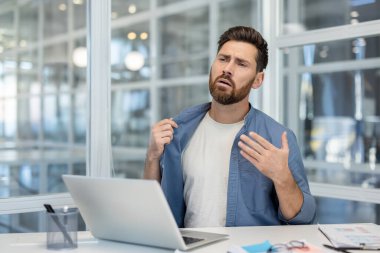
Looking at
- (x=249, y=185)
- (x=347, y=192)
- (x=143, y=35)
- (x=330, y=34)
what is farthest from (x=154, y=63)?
(x=249, y=185)

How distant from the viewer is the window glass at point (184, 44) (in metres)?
5.08

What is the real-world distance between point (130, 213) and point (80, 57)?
158 cm

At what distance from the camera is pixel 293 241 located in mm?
1306

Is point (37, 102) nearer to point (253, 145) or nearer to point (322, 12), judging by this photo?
point (253, 145)

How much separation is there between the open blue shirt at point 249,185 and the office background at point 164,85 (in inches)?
25.4

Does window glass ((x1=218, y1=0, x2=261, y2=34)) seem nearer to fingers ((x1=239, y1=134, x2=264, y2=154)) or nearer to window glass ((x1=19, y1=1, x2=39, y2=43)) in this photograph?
window glass ((x1=19, y1=1, x2=39, y2=43))

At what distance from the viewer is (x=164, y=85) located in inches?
207

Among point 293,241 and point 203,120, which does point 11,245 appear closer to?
point 293,241

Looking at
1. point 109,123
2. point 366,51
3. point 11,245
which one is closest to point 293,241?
point 11,245

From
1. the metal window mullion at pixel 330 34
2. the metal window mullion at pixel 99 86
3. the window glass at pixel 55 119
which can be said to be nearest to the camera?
the metal window mullion at pixel 330 34

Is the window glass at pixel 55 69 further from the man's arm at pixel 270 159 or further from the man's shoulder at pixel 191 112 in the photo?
the man's arm at pixel 270 159

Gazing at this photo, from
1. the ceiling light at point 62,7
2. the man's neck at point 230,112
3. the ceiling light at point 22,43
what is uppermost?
the ceiling light at point 62,7

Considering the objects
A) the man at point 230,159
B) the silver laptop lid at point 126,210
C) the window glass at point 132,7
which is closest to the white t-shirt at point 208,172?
the man at point 230,159

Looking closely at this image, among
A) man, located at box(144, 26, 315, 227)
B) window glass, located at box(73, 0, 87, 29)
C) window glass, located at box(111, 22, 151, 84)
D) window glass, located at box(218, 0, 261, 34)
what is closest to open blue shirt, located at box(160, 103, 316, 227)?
man, located at box(144, 26, 315, 227)
